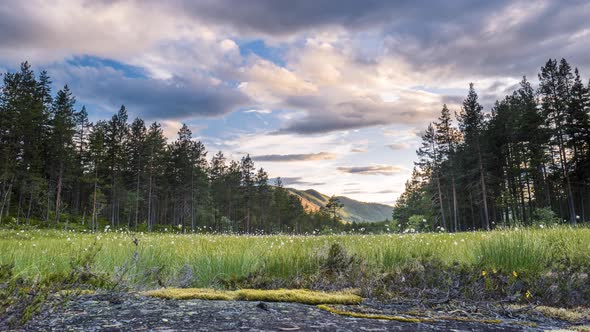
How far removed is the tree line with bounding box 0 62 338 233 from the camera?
50812 millimetres

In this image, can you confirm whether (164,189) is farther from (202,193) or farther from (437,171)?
(437,171)

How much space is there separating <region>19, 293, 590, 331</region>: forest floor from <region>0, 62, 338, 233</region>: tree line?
2947 cm

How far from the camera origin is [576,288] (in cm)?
512

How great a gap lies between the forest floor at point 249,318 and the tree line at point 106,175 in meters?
29.5

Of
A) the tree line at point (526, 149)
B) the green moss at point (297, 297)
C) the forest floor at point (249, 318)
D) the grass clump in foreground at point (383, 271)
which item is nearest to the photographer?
the forest floor at point (249, 318)

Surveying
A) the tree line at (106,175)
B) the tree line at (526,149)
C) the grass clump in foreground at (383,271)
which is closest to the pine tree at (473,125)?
the tree line at (526,149)

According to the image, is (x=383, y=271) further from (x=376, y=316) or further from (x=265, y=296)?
(x=376, y=316)

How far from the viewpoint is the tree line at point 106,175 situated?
50.8 m

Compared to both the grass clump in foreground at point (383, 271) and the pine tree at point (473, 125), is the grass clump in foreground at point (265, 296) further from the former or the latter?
the pine tree at point (473, 125)

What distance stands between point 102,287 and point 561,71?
204 ft

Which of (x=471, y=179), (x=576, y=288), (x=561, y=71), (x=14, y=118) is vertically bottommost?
(x=576, y=288)

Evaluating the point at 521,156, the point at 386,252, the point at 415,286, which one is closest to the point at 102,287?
the point at 415,286

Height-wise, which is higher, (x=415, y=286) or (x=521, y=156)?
(x=521, y=156)

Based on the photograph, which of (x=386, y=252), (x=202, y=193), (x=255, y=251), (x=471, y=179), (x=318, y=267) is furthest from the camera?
(x=202, y=193)
